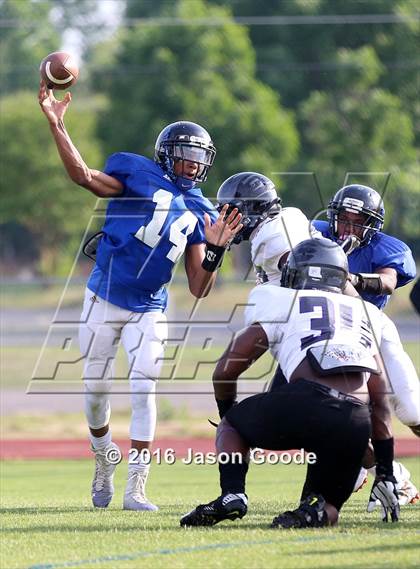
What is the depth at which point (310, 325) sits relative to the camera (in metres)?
5.34

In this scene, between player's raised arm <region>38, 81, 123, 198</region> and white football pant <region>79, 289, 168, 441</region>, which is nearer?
player's raised arm <region>38, 81, 123, 198</region>

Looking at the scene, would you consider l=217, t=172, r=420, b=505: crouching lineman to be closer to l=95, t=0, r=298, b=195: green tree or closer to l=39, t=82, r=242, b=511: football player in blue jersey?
l=39, t=82, r=242, b=511: football player in blue jersey

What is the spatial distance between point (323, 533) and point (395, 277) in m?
2.17

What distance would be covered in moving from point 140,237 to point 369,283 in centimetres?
136

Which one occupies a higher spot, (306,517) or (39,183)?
(306,517)

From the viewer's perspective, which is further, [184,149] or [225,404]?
[184,149]

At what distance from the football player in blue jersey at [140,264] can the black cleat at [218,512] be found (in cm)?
111

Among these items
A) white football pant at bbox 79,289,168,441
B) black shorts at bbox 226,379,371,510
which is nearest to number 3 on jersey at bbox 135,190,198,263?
white football pant at bbox 79,289,168,441

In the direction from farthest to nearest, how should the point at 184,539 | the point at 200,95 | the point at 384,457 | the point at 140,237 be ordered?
the point at 200,95
the point at 140,237
the point at 384,457
the point at 184,539

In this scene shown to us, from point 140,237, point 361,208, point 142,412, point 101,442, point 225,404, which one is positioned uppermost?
point 361,208

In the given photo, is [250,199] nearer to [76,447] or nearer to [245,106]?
[76,447]

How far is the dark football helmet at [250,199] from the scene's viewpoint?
6551 mm

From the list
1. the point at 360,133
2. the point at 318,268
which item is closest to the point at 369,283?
the point at 318,268

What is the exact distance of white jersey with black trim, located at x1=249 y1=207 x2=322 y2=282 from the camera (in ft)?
21.0
